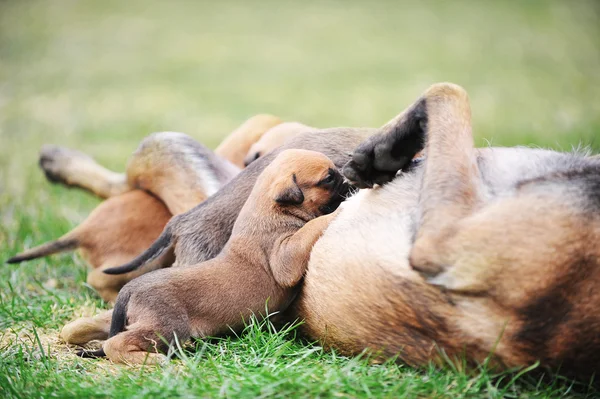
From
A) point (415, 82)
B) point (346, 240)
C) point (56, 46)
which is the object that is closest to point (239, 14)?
point (56, 46)

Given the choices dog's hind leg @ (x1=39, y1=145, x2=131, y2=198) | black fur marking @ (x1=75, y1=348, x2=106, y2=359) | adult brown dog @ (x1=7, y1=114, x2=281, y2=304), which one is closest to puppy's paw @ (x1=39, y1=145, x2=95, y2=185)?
dog's hind leg @ (x1=39, y1=145, x2=131, y2=198)

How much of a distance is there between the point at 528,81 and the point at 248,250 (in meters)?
10.5

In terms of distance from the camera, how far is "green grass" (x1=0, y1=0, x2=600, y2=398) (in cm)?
289

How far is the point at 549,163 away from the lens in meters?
3.15

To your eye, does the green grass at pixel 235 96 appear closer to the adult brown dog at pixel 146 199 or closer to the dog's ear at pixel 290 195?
the adult brown dog at pixel 146 199

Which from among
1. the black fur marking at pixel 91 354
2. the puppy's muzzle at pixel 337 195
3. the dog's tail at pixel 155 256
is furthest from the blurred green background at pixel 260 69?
the puppy's muzzle at pixel 337 195

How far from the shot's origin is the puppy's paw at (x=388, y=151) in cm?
338

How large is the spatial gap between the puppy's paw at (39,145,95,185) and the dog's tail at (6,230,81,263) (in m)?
1.23

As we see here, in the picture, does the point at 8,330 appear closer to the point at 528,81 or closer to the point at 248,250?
the point at 248,250

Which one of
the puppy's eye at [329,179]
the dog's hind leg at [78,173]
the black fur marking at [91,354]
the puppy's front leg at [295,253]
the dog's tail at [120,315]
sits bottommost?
the black fur marking at [91,354]

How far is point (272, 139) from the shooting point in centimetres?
467

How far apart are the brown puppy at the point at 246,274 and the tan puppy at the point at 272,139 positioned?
2.77 feet

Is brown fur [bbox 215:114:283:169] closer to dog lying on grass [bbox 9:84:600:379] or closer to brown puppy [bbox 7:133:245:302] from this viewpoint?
brown puppy [bbox 7:133:245:302]

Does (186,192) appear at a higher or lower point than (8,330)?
higher
